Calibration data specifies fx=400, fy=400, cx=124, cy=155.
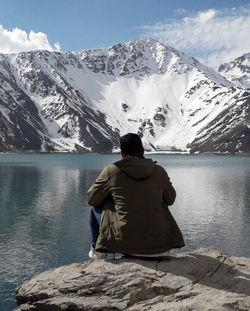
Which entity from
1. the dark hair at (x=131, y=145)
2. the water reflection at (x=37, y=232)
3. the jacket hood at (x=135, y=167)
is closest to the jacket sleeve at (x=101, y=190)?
the jacket hood at (x=135, y=167)

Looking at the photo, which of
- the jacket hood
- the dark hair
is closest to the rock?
the jacket hood

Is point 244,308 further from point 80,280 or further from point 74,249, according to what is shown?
point 74,249

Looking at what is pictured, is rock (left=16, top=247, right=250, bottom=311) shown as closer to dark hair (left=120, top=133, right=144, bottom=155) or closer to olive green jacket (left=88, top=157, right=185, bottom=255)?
olive green jacket (left=88, top=157, right=185, bottom=255)

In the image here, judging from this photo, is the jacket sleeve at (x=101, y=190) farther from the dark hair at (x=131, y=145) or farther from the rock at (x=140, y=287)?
the rock at (x=140, y=287)

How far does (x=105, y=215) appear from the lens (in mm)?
11242

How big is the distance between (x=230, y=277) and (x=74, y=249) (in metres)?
26.5

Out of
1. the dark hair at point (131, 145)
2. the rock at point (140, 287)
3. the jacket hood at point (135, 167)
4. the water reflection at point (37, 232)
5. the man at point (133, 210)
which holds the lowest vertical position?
the water reflection at point (37, 232)

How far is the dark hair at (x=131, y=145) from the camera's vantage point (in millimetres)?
11602

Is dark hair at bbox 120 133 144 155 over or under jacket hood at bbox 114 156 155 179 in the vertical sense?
over

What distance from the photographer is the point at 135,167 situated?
36.6 ft

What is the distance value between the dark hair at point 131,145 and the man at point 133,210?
12.0 inches

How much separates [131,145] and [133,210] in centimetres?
190

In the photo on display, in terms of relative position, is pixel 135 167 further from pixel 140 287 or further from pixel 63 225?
pixel 63 225

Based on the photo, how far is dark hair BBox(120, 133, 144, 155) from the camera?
11.6 meters
